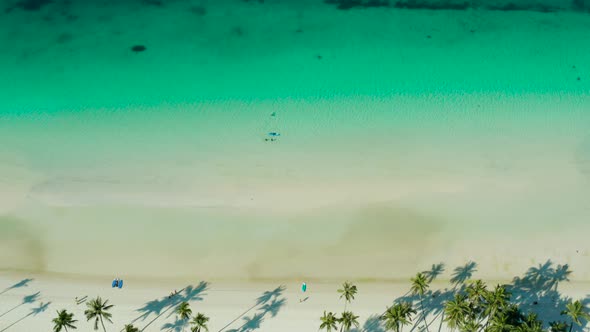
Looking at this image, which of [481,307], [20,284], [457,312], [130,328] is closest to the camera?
[457,312]

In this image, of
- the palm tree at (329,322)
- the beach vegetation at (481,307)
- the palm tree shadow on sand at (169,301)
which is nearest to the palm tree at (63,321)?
the palm tree shadow on sand at (169,301)

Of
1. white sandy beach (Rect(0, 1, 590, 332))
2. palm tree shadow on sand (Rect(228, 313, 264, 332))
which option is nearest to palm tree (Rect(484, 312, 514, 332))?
white sandy beach (Rect(0, 1, 590, 332))

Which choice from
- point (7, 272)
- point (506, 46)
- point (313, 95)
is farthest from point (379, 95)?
point (7, 272)

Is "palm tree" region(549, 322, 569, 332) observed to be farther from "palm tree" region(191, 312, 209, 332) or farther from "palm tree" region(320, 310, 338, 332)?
"palm tree" region(191, 312, 209, 332)

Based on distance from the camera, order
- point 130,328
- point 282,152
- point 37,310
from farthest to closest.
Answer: point 282,152 < point 37,310 < point 130,328

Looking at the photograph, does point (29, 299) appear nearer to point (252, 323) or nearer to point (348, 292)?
point (252, 323)

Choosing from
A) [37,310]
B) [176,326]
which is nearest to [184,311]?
[176,326]

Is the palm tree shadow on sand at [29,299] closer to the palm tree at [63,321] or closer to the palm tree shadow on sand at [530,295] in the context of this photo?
the palm tree at [63,321]
